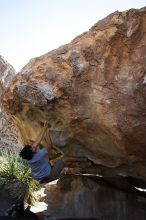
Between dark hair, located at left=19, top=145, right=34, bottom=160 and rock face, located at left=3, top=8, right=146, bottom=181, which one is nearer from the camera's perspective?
rock face, located at left=3, top=8, right=146, bottom=181

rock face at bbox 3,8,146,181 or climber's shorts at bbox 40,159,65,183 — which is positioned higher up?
rock face at bbox 3,8,146,181

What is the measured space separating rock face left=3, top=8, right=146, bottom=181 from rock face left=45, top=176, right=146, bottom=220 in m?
0.77

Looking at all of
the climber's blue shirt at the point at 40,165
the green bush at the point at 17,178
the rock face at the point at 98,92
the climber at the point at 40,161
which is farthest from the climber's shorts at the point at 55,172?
the green bush at the point at 17,178

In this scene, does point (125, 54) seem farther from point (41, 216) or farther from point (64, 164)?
point (41, 216)

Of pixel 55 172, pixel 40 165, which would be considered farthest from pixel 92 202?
pixel 40 165

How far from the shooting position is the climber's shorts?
737 cm

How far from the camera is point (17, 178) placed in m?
10.8

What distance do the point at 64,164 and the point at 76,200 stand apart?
774 millimetres

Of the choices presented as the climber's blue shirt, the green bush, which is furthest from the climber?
the green bush

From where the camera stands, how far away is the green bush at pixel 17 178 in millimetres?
10340

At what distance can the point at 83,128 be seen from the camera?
685 centimetres

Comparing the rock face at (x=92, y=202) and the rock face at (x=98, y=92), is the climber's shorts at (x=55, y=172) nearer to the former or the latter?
the rock face at (x=98, y=92)

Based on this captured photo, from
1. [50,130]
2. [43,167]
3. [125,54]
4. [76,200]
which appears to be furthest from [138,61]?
[76,200]

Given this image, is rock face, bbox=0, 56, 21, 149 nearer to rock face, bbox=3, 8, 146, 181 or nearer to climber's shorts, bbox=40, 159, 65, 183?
climber's shorts, bbox=40, 159, 65, 183
